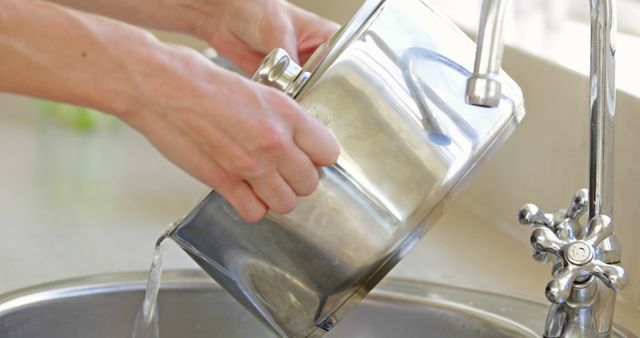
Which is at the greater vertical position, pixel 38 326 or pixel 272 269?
pixel 272 269

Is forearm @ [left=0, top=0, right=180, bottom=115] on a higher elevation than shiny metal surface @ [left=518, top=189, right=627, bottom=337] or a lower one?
lower

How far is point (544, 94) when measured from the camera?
1.21 metres

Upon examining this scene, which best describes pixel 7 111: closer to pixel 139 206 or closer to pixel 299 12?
pixel 139 206


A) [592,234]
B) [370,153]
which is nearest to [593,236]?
[592,234]

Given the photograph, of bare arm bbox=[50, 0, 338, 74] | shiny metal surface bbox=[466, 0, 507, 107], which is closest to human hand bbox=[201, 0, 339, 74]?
bare arm bbox=[50, 0, 338, 74]

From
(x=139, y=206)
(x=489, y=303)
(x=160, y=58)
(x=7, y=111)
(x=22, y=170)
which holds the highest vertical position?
(x=160, y=58)

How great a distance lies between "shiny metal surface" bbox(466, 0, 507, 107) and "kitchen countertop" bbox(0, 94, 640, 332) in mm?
401

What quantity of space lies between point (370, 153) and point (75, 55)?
194 mm

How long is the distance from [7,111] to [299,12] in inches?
39.3

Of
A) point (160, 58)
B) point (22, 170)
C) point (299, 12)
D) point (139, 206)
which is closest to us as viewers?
point (160, 58)

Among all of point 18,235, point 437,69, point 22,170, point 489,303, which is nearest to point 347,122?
point 437,69

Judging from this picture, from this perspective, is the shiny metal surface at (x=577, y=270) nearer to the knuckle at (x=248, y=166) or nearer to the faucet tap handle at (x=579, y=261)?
the faucet tap handle at (x=579, y=261)

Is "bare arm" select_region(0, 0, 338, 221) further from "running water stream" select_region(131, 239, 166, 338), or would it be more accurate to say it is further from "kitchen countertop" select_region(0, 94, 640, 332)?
"kitchen countertop" select_region(0, 94, 640, 332)

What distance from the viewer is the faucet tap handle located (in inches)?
32.3
